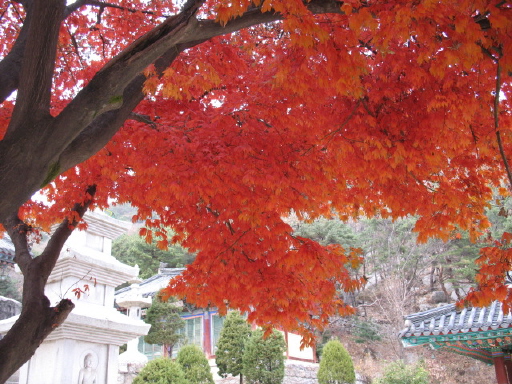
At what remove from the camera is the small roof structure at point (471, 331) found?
25.8 ft

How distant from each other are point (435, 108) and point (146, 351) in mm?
21856

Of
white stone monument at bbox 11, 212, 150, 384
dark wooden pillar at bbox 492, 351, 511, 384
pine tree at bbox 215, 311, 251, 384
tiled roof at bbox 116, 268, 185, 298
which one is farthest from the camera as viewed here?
tiled roof at bbox 116, 268, 185, 298

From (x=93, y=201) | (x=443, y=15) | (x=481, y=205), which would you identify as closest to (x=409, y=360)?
(x=481, y=205)

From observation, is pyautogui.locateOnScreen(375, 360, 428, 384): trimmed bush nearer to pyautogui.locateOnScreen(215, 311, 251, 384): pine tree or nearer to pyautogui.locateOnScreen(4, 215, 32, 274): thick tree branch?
pyautogui.locateOnScreen(215, 311, 251, 384): pine tree

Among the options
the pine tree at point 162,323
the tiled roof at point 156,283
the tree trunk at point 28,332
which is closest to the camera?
the tree trunk at point 28,332

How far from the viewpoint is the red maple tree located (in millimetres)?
3074

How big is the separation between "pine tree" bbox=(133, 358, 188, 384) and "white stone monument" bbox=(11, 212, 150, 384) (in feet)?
17.9

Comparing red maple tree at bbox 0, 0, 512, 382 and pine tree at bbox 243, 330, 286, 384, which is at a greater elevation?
red maple tree at bbox 0, 0, 512, 382

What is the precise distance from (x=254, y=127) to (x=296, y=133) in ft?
2.02

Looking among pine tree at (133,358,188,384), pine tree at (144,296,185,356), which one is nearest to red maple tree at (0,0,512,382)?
pine tree at (133,358,188,384)

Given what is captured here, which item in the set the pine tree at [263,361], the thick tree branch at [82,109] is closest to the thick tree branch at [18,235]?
the thick tree branch at [82,109]

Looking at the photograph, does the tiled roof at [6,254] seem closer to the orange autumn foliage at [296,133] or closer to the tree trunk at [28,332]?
the orange autumn foliage at [296,133]

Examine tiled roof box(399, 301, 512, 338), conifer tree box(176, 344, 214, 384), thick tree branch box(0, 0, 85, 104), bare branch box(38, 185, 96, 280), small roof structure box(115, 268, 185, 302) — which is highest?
small roof structure box(115, 268, 185, 302)

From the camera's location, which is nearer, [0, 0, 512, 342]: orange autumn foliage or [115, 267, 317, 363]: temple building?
[0, 0, 512, 342]: orange autumn foliage
